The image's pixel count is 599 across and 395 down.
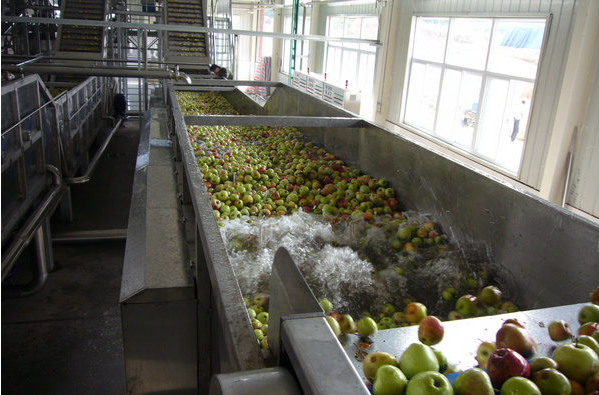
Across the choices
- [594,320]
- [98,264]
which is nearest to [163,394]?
[594,320]

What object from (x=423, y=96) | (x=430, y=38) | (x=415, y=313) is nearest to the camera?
(x=415, y=313)

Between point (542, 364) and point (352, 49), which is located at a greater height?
point (352, 49)

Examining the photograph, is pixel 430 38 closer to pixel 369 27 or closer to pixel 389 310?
pixel 369 27

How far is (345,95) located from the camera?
9.41 meters

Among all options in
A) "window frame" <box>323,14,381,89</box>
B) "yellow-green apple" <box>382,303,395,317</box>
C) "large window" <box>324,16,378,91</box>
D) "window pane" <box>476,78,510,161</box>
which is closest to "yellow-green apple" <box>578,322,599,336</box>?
"yellow-green apple" <box>382,303,395,317</box>

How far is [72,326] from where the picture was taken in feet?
12.6

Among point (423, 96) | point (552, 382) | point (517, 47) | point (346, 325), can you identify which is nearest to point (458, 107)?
point (423, 96)

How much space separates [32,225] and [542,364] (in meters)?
3.75

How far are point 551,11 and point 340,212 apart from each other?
451 centimetres

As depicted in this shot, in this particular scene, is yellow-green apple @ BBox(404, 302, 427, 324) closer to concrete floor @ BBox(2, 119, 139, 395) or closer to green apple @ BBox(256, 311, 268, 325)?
green apple @ BBox(256, 311, 268, 325)

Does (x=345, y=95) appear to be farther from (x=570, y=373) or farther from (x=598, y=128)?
(x=570, y=373)

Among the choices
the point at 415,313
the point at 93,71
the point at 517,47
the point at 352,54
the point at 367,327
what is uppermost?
the point at 517,47

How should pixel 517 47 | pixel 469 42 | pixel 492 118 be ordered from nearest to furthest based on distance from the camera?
pixel 517 47 < pixel 492 118 < pixel 469 42

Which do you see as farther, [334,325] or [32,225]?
[32,225]
